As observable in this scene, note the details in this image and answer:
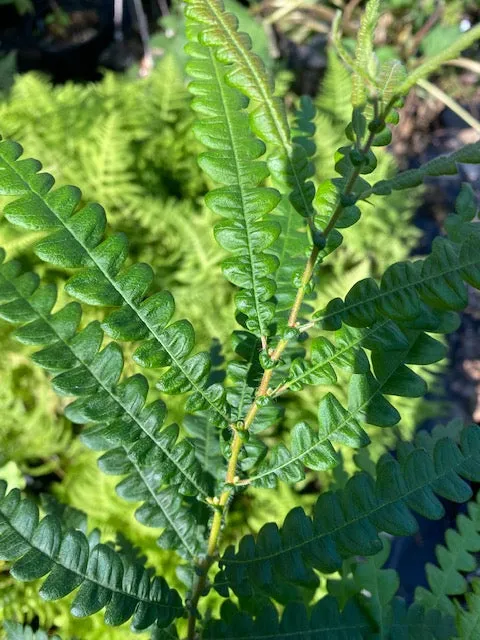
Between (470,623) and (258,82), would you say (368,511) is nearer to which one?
(470,623)

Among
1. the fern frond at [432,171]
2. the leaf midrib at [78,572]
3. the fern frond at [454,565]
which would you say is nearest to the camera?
the fern frond at [432,171]

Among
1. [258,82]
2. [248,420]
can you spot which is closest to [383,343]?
[248,420]

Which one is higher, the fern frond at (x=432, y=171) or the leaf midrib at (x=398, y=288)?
the fern frond at (x=432, y=171)

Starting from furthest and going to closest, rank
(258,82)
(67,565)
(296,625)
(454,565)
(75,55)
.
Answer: (75,55), (454,565), (296,625), (67,565), (258,82)

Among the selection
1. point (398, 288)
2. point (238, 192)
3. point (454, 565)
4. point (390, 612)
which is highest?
point (238, 192)

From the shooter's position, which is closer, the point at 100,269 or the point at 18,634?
the point at 100,269

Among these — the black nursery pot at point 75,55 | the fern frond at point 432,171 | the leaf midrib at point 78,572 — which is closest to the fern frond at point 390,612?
the leaf midrib at point 78,572

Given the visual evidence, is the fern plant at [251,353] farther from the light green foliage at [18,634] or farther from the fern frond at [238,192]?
the light green foliage at [18,634]

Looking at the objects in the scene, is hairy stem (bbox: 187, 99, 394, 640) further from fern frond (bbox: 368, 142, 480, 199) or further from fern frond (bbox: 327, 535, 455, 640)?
fern frond (bbox: 327, 535, 455, 640)
